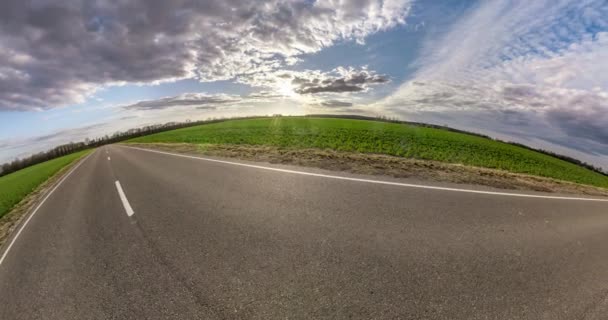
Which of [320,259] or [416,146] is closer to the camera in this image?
[320,259]

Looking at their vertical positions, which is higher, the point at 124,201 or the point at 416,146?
the point at 416,146

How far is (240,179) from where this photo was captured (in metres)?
7.94

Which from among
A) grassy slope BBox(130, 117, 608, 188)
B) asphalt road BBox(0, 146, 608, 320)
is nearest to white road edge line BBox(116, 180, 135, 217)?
asphalt road BBox(0, 146, 608, 320)

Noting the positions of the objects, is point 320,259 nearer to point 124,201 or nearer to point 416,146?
point 124,201

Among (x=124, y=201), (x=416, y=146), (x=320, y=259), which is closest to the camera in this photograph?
(x=320, y=259)

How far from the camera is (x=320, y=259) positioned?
3.52 metres

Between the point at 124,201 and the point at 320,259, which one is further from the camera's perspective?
the point at 124,201

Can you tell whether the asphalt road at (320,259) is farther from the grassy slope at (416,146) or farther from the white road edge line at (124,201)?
the grassy slope at (416,146)

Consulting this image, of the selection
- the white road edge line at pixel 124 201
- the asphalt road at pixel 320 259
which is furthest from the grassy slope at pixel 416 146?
the asphalt road at pixel 320 259

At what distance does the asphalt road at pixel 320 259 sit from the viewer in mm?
2865

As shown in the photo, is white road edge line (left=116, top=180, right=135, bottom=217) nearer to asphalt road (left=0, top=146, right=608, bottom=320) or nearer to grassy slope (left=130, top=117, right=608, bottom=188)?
asphalt road (left=0, top=146, right=608, bottom=320)

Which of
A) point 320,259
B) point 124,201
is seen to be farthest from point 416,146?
point 124,201

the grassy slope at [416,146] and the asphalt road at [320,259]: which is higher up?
the grassy slope at [416,146]

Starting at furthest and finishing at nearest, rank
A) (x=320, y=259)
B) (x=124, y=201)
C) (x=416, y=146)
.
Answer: (x=416, y=146) < (x=124, y=201) < (x=320, y=259)
